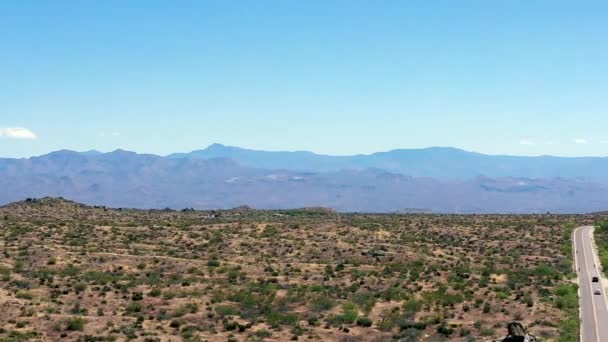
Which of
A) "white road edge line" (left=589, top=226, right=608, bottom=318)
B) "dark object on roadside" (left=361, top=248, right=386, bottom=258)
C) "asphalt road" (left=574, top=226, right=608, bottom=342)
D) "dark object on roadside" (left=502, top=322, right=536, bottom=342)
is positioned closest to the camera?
"dark object on roadside" (left=502, top=322, right=536, bottom=342)

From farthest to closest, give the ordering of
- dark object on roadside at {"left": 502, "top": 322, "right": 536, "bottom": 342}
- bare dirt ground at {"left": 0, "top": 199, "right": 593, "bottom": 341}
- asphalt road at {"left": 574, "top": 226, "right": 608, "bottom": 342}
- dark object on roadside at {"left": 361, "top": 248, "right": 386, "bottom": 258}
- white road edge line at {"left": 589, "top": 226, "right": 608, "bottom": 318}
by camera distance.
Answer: dark object on roadside at {"left": 361, "top": 248, "right": 386, "bottom": 258} < white road edge line at {"left": 589, "top": 226, "right": 608, "bottom": 318} < asphalt road at {"left": 574, "top": 226, "right": 608, "bottom": 342} < bare dirt ground at {"left": 0, "top": 199, "right": 593, "bottom": 341} < dark object on roadside at {"left": 502, "top": 322, "right": 536, "bottom": 342}

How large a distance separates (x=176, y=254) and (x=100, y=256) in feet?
27.5

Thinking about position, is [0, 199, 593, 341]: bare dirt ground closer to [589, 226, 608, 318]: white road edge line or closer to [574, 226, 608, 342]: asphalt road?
[574, 226, 608, 342]: asphalt road

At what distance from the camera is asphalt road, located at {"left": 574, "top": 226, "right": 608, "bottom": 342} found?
1777 inches

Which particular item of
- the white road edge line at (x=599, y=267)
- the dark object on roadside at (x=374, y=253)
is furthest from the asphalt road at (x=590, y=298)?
the dark object on roadside at (x=374, y=253)

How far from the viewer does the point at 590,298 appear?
188 feet

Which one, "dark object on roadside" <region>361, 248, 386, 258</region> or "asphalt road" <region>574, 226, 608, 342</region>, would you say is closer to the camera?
"asphalt road" <region>574, 226, 608, 342</region>

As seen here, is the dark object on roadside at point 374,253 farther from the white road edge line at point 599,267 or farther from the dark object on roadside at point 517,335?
the dark object on roadside at point 517,335

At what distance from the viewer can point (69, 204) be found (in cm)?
12344

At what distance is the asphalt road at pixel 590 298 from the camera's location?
45.1m

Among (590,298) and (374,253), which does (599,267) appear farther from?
(374,253)

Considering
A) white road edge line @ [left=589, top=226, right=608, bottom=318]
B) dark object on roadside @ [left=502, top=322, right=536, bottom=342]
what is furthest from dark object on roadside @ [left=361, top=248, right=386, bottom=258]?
dark object on roadside @ [left=502, top=322, right=536, bottom=342]

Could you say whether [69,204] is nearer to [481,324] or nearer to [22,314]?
[22,314]

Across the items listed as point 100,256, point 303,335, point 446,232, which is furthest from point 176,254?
point 446,232
